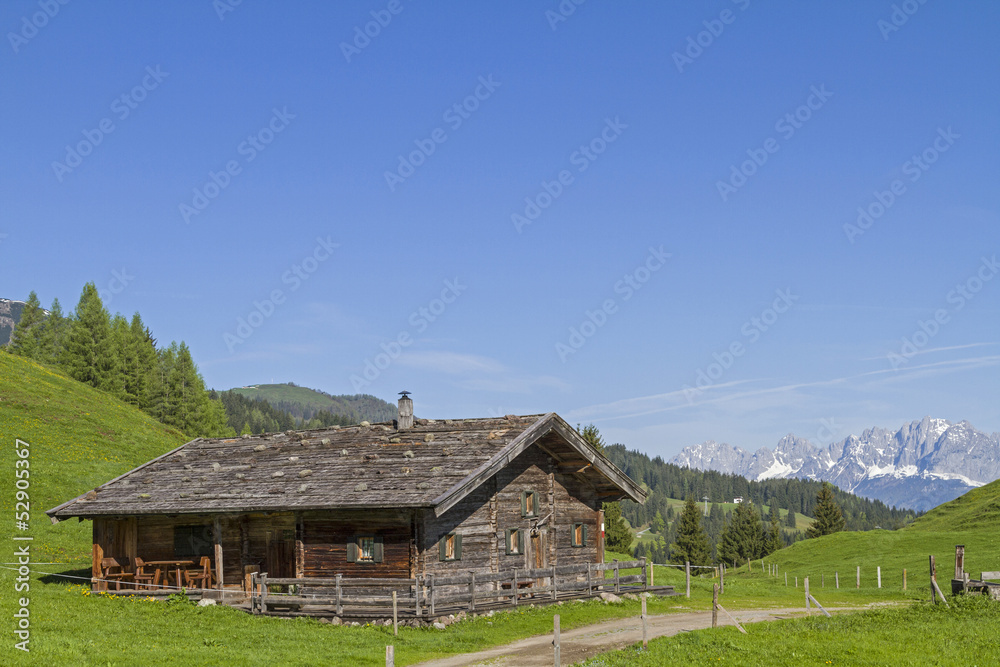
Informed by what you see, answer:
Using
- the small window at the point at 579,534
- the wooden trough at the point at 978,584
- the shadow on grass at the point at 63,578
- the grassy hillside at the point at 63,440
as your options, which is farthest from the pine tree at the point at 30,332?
the wooden trough at the point at 978,584

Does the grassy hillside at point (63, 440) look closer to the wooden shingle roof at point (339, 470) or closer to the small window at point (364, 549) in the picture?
the wooden shingle roof at point (339, 470)

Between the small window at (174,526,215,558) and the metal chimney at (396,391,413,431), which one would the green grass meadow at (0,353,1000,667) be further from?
the metal chimney at (396,391,413,431)

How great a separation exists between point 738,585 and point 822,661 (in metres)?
25.4

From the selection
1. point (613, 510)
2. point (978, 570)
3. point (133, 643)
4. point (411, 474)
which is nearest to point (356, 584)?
point (411, 474)

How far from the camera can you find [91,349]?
101 meters

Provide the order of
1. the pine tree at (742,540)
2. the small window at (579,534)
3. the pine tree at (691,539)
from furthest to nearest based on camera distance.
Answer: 1. the pine tree at (742,540)
2. the pine tree at (691,539)
3. the small window at (579,534)

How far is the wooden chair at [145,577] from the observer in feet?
108

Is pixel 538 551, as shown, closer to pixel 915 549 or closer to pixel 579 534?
pixel 579 534

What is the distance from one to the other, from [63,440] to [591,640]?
49.5 meters

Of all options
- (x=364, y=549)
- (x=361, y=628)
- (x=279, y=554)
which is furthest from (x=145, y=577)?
(x=361, y=628)

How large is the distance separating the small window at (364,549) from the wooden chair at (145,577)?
803 centimetres

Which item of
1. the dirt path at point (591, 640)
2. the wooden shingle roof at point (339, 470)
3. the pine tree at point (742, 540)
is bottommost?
the pine tree at point (742, 540)

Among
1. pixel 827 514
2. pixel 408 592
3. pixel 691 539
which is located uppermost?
pixel 408 592

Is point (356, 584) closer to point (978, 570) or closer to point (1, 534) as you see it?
point (1, 534)
